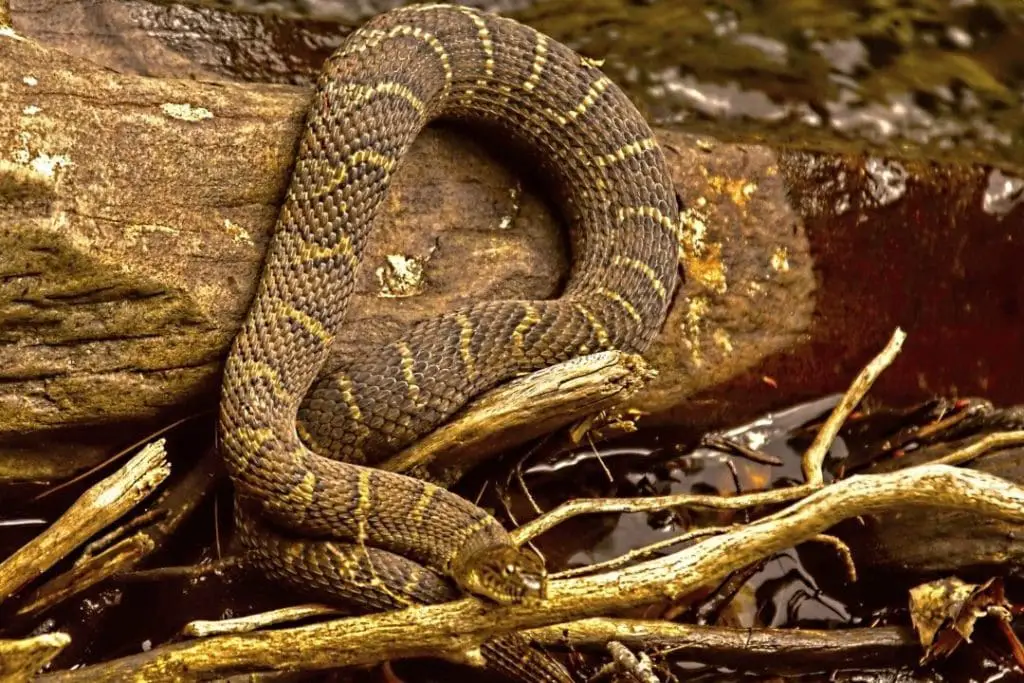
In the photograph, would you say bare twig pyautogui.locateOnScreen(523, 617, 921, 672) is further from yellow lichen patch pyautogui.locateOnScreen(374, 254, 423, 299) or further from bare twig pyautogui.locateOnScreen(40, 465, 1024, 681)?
yellow lichen patch pyautogui.locateOnScreen(374, 254, 423, 299)

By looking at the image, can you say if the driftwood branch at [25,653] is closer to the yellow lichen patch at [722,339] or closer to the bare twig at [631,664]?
the bare twig at [631,664]

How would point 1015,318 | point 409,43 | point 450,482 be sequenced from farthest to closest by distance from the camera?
point 1015,318, point 450,482, point 409,43

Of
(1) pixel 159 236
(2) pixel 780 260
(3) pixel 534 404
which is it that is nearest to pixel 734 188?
(2) pixel 780 260

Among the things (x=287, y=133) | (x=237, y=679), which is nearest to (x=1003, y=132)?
(x=287, y=133)

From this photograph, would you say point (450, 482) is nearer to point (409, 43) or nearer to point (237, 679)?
point (237, 679)

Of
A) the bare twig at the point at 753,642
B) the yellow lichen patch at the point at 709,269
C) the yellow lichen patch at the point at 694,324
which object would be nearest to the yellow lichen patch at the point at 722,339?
the yellow lichen patch at the point at 694,324

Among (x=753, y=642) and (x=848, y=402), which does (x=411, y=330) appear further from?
(x=848, y=402)
